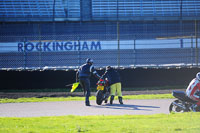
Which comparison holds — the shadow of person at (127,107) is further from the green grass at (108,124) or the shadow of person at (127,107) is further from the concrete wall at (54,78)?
the concrete wall at (54,78)

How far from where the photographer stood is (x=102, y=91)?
1257 centimetres

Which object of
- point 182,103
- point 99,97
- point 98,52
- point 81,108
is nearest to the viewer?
point 182,103

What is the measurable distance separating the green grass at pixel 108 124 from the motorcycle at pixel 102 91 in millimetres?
3272

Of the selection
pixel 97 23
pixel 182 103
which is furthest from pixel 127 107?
pixel 97 23

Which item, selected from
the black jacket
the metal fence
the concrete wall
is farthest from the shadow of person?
the metal fence

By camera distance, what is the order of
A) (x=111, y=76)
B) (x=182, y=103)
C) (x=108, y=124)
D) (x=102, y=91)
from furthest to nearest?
(x=111, y=76)
(x=102, y=91)
(x=182, y=103)
(x=108, y=124)

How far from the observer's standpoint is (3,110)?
11.4 m

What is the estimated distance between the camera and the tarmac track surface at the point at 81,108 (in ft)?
34.1

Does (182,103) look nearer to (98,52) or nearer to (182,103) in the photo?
(182,103)

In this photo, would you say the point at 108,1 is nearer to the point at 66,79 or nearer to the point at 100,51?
the point at 100,51

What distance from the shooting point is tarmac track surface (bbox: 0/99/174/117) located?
34.1ft

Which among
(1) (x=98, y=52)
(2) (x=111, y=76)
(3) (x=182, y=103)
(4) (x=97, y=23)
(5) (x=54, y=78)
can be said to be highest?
(4) (x=97, y=23)

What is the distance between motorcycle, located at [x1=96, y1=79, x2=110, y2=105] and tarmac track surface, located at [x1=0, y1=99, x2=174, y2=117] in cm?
24

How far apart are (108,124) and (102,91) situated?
15.9ft
